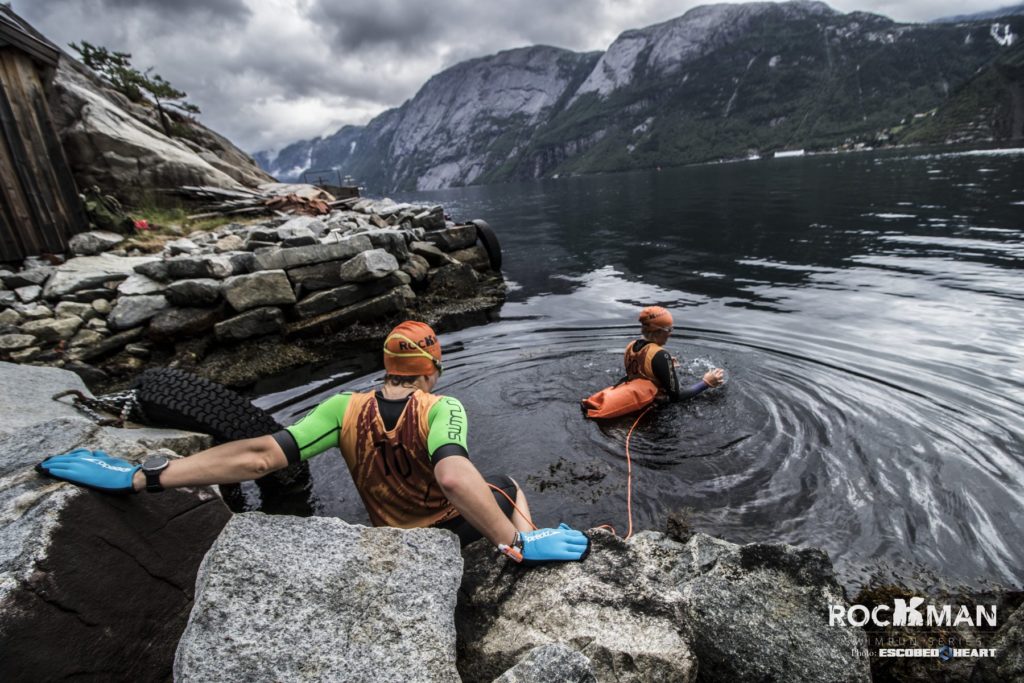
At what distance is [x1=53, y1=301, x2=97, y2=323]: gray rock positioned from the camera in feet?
30.2

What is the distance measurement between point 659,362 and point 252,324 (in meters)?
8.40

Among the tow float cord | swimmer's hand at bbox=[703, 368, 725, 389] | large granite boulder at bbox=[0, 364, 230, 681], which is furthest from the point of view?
swimmer's hand at bbox=[703, 368, 725, 389]

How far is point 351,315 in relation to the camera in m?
11.6

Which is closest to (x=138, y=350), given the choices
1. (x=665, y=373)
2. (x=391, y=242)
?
(x=391, y=242)

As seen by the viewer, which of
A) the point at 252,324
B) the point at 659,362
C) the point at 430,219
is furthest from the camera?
the point at 430,219

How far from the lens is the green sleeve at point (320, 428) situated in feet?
10.7

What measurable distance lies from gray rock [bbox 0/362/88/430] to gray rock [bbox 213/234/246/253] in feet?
20.6

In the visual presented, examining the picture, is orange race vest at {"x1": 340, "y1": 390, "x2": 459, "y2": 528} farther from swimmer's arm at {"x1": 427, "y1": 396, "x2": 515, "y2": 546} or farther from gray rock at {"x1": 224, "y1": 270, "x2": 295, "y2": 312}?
gray rock at {"x1": 224, "y1": 270, "x2": 295, "y2": 312}

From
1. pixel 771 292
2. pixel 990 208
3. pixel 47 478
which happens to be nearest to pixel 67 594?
pixel 47 478

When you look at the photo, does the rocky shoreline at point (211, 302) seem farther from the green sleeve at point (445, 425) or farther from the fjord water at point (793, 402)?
the green sleeve at point (445, 425)

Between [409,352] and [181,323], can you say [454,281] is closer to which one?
[181,323]

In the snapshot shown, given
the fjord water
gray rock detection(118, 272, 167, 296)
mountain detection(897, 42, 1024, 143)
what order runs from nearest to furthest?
the fjord water < gray rock detection(118, 272, 167, 296) < mountain detection(897, 42, 1024, 143)

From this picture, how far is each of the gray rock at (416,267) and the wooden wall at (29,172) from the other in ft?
25.7

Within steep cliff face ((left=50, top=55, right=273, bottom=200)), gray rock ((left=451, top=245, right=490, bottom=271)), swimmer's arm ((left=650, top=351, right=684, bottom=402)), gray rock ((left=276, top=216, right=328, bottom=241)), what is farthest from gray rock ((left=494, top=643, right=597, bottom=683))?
steep cliff face ((left=50, top=55, right=273, bottom=200))
